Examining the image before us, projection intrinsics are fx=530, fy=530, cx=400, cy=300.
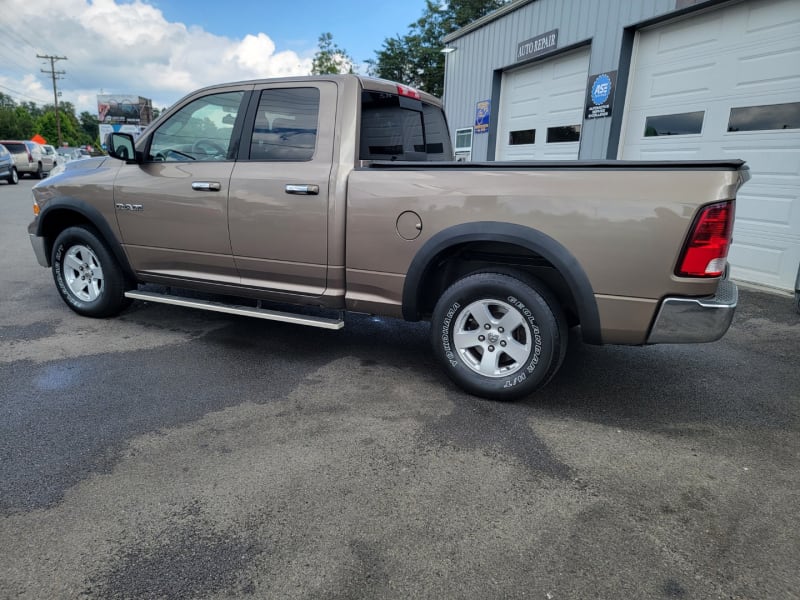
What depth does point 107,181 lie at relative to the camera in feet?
14.4

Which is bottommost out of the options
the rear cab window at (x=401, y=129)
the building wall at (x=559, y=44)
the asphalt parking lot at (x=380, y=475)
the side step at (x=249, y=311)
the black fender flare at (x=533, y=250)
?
the asphalt parking lot at (x=380, y=475)

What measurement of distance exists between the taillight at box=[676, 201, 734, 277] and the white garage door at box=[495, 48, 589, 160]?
22.6ft

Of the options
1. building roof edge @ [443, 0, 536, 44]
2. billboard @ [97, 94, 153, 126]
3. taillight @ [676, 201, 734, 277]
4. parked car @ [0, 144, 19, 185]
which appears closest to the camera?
taillight @ [676, 201, 734, 277]

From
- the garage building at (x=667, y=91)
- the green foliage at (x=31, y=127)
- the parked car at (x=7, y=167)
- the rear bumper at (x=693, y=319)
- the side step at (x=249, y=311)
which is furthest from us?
the green foliage at (x=31, y=127)

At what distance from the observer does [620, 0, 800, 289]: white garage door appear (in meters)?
6.18

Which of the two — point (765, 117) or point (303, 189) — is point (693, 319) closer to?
point (303, 189)

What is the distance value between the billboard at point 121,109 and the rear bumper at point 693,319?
74.8 metres

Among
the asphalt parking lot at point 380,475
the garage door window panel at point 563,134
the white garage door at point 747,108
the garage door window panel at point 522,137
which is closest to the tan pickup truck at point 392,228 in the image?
the asphalt parking lot at point 380,475

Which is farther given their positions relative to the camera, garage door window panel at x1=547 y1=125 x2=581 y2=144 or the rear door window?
garage door window panel at x1=547 y1=125 x2=581 y2=144

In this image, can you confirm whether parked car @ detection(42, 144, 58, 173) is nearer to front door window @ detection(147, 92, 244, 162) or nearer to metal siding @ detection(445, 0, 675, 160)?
metal siding @ detection(445, 0, 675, 160)

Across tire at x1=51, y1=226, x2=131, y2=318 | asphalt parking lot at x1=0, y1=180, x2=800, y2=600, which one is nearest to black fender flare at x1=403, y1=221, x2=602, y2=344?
asphalt parking lot at x1=0, y1=180, x2=800, y2=600

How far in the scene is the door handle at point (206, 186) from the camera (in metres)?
3.88

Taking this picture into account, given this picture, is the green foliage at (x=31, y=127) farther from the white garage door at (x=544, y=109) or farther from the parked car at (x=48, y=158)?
the white garage door at (x=544, y=109)

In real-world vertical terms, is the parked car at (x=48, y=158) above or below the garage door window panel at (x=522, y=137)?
below
